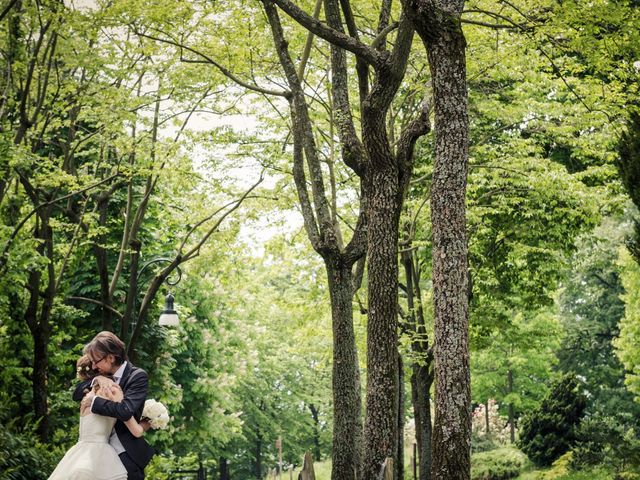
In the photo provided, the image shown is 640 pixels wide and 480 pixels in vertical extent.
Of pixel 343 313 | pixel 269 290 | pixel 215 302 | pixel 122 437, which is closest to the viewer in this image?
pixel 122 437

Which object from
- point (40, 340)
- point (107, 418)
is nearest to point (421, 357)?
point (40, 340)

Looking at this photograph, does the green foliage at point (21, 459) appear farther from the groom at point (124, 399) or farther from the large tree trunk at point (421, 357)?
the large tree trunk at point (421, 357)

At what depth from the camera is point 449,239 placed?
25.6 feet

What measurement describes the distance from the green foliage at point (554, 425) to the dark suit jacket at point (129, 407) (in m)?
23.4

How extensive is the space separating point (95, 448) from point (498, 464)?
82.8 ft

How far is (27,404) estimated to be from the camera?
1878 centimetres

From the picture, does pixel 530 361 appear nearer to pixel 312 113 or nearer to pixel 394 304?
pixel 312 113

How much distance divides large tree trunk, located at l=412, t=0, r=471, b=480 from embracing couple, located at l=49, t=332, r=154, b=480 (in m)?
3.01

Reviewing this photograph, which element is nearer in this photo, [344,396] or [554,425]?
[344,396]

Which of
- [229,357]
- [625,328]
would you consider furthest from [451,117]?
[625,328]

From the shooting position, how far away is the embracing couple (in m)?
5.58

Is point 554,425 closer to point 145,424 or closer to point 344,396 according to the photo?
point 344,396

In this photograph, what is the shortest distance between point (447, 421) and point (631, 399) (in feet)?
120

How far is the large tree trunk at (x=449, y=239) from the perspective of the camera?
7.59 meters
